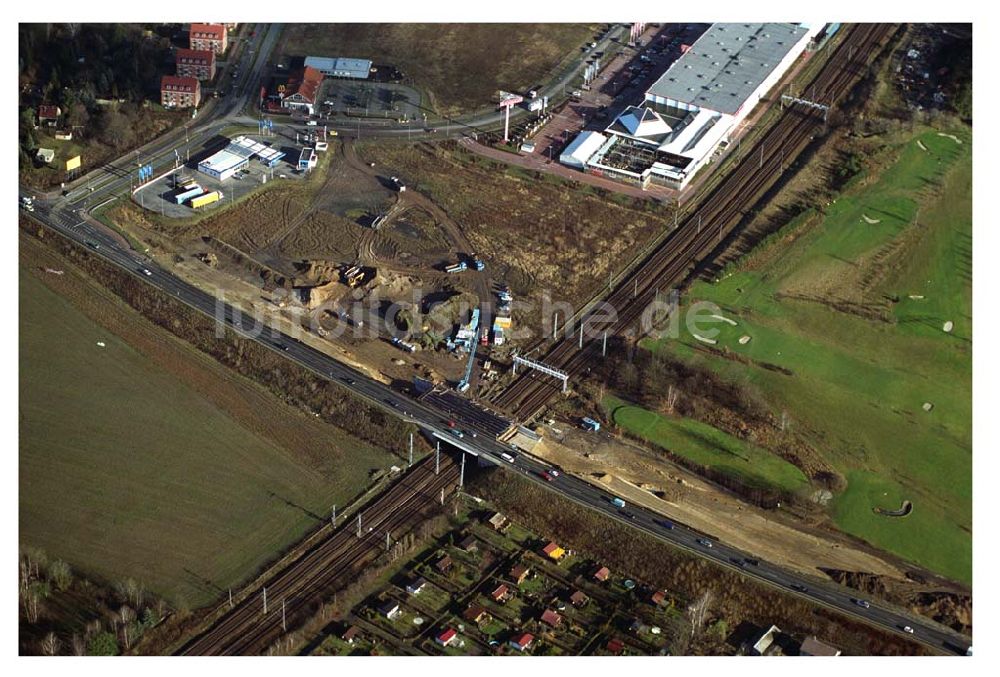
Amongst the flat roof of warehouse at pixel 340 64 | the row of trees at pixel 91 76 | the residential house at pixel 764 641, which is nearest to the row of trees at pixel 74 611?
the residential house at pixel 764 641

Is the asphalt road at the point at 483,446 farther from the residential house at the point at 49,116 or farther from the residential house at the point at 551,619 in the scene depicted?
the residential house at the point at 49,116

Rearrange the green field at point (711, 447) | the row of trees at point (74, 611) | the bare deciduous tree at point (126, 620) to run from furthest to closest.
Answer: the green field at point (711, 447)
the bare deciduous tree at point (126, 620)
the row of trees at point (74, 611)

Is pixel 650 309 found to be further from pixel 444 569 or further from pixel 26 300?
pixel 26 300

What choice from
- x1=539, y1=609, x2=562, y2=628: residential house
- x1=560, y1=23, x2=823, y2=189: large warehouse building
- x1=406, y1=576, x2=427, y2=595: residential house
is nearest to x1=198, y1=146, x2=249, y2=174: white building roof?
x1=560, y1=23, x2=823, y2=189: large warehouse building

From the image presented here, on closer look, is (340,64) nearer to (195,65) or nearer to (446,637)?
(195,65)

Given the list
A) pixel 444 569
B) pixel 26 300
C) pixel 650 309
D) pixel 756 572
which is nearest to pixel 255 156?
pixel 26 300
